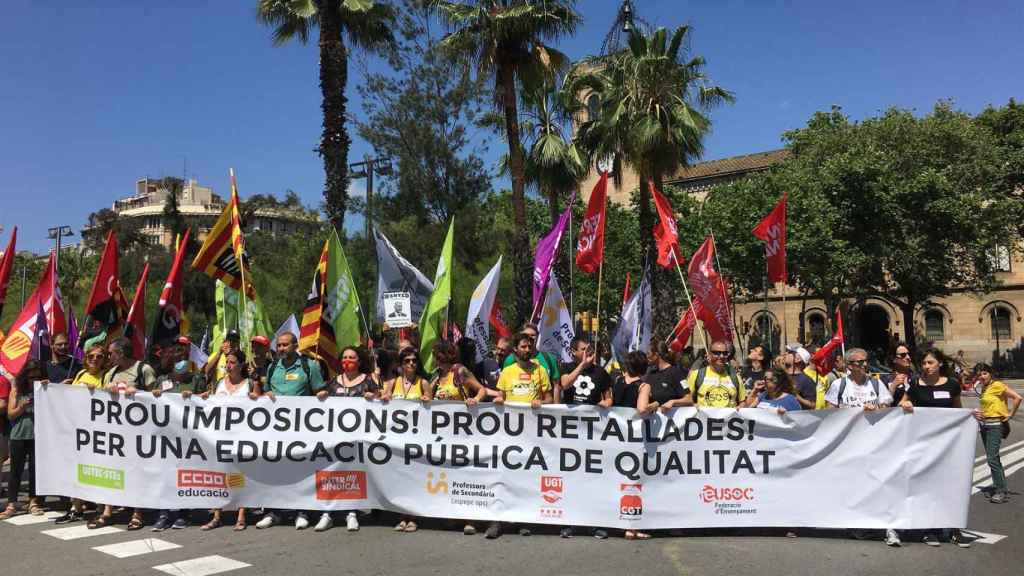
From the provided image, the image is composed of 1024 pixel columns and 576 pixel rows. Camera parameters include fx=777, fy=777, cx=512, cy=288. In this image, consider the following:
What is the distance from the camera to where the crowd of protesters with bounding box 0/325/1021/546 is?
6.82 m

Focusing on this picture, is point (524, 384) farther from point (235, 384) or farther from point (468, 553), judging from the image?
point (235, 384)

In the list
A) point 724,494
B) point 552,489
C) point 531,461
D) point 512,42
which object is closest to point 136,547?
point 531,461

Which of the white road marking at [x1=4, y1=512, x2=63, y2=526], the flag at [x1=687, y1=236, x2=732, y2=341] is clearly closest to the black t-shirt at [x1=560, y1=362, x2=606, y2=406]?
the flag at [x1=687, y1=236, x2=732, y2=341]

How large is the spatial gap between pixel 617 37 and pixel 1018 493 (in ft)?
49.5

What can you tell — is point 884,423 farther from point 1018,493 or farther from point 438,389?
point 438,389

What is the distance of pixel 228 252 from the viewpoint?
30.9ft

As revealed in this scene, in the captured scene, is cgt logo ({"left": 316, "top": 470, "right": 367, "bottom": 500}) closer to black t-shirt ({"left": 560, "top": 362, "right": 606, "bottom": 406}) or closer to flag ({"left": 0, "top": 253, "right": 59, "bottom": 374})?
black t-shirt ({"left": 560, "top": 362, "right": 606, "bottom": 406})

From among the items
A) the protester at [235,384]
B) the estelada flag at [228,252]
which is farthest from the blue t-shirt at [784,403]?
the estelada flag at [228,252]

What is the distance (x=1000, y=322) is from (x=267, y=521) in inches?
1662

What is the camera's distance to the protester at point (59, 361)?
8.09 meters

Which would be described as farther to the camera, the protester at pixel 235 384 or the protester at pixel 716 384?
the protester at pixel 235 384

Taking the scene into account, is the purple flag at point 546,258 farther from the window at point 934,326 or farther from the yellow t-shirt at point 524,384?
the window at point 934,326

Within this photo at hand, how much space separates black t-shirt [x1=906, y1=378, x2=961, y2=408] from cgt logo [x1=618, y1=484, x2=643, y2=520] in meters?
2.72

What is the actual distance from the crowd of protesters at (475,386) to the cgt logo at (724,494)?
536 millimetres
